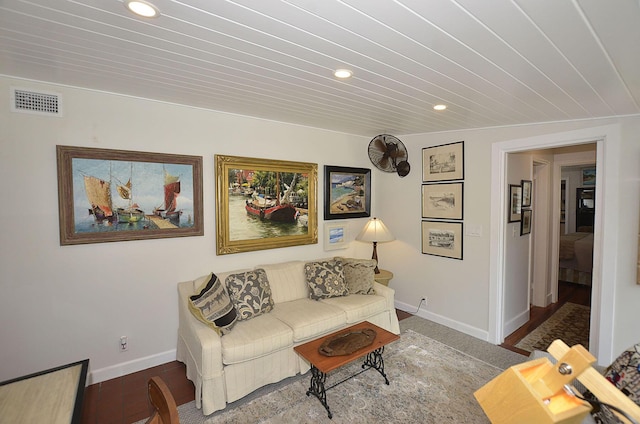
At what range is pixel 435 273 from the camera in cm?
396

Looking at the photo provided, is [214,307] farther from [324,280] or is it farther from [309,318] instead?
[324,280]

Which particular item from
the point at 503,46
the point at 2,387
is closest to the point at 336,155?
the point at 503,46

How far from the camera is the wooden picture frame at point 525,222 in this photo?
12.5ft

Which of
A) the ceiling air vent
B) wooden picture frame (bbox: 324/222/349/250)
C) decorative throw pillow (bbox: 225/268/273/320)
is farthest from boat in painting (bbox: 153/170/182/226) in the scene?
wooden picture frame (bbox: 324/222/349/250)

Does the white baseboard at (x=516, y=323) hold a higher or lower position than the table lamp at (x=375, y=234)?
lower

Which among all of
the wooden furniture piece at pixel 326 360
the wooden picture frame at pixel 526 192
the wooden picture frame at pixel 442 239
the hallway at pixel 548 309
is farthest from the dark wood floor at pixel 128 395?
the wooden picture frame at pixel 526 192

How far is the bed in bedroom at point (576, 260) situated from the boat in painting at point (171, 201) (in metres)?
6.54

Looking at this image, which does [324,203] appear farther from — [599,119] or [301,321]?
[599,119]

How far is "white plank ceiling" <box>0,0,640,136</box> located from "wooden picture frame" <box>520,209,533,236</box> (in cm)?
152

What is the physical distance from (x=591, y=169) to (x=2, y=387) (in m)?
9.72

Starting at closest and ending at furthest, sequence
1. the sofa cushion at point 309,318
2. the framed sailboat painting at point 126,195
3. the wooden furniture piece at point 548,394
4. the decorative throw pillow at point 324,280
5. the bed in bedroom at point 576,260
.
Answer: the wooden furniture piece at point 548,394 → the framed sailboat painting at point 126,195 → the sofa cushion at point 309,318 → the decorative throw pillow at point 324,280 → the bed in bedroom at point 576,260

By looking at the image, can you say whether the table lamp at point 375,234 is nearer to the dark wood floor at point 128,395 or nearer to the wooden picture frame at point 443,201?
the wooden picture frame at point 443,201

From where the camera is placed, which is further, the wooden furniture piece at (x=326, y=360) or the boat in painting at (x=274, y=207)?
the boat in painting at (x=274, y=207)

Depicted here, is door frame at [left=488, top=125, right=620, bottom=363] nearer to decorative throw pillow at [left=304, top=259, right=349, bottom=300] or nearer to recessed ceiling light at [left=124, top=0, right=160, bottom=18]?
decorative throw pillow at [left=304, top=259, right=349, bottom=300]
